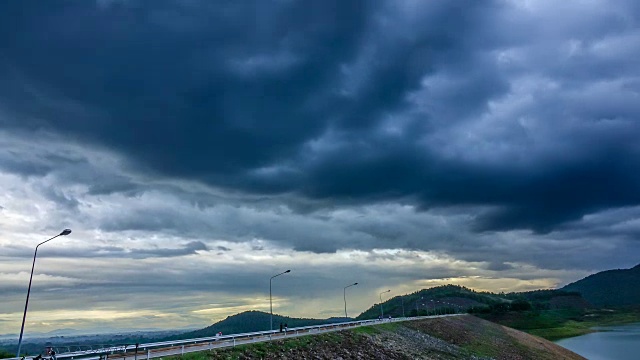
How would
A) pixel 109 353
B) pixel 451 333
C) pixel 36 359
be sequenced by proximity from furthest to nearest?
pixel 451 333, pixel 109 353, pixel 36 359

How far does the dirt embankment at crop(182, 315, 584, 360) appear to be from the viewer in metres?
48.3

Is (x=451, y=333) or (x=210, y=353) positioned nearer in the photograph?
(x=210, y=353)

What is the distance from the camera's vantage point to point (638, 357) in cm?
10919

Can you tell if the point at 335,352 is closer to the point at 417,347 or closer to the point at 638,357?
the point at 417,347

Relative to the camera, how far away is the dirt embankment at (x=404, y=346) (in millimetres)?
48281

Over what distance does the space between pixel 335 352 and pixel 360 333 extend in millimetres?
21836

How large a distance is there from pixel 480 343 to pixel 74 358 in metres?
85.3

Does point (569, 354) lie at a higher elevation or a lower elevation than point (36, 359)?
lower

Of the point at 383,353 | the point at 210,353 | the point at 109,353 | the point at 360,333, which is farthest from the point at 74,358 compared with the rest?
the point at 360,333

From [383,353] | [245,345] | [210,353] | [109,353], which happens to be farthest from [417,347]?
Result: [109,353]

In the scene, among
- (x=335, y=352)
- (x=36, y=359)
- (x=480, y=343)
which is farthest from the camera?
(x=480, y=343)

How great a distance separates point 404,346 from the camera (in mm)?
74750

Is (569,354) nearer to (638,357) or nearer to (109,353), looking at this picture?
(638,357)

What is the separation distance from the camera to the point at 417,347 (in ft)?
256
